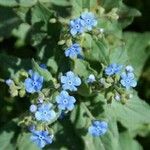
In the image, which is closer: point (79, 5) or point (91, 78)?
point (91, 78)

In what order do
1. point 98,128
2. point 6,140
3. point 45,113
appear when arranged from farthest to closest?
1. point 6,140
2. point 98,128
3. point 45,113

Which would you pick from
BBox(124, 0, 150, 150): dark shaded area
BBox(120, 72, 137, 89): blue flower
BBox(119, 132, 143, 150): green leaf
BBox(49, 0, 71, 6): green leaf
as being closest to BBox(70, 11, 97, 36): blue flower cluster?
BBox(120, 72, 137, 89): blue flower

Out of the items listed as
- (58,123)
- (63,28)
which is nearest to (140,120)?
(58,123)

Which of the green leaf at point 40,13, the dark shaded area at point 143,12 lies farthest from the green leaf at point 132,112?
the dark shaded area at point 143,12

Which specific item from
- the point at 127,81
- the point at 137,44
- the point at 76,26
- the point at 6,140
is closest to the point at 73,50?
the point at 76,26

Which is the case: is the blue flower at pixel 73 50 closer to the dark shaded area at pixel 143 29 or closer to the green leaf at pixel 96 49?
the green leaf at pixel 96 49

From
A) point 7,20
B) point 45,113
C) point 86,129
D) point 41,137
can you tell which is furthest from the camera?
point 7,20

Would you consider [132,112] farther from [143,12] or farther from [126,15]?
[143,12]
